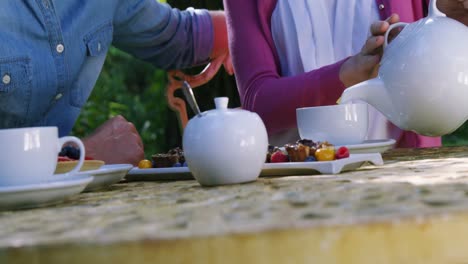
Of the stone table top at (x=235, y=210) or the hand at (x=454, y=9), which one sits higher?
the hand at (x=454, y=9)

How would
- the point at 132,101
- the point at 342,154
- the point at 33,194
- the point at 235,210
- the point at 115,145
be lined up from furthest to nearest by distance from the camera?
the point at 132,101
the point at 115,145
the point at 342,154
the point at 33,194
the point at 235,210

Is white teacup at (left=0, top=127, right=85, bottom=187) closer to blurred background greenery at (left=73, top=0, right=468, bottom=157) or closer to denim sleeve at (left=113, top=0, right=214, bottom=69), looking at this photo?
denim sleeve at (left=113, top=0, right=214, bottom=69)

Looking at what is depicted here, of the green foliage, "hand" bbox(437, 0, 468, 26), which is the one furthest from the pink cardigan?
the green foliage

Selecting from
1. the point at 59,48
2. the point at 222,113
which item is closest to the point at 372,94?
the point at 222,113

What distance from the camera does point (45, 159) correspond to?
792 millimetres

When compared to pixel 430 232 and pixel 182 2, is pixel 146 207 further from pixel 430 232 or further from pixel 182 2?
pixel 182 2

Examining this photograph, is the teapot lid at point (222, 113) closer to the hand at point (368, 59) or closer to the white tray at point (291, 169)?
the white tray at point (291, 169)

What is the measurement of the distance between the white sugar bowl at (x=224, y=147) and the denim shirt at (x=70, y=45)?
0.95 m

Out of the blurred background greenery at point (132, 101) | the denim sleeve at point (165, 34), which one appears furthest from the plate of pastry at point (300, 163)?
the blurred background greenery at point (132, 101)

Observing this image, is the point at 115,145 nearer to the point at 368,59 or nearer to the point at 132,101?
the point at 368,59

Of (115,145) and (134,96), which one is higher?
(134,96)

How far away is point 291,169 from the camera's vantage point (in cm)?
93

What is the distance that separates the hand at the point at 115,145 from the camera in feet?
5.07

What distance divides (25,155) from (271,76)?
100 centimetres
